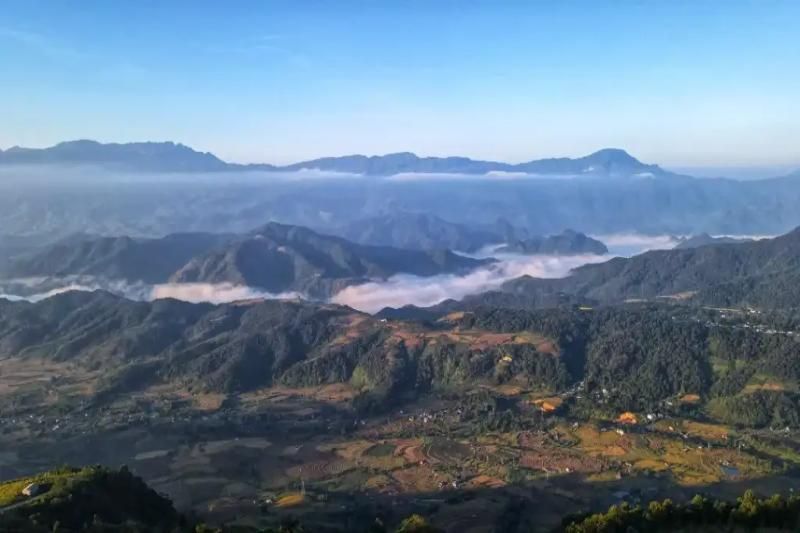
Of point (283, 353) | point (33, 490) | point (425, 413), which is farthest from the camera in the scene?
point (283, 353)

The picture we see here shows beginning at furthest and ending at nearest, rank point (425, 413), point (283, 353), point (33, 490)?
point (283, 353) → point (425, 413) → point (33, 490)

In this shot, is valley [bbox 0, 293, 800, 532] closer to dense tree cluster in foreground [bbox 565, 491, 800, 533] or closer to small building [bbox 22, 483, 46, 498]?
small building [bbox 22, 483, 46, 498]

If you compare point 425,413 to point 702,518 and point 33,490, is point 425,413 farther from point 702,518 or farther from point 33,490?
point 702,518

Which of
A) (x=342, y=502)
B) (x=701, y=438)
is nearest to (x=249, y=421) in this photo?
(x=342, y=502)

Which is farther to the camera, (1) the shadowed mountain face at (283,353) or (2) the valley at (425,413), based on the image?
(1) the shadowed mountain face at (283,353)

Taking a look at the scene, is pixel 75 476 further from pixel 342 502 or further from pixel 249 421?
pixel 249 421

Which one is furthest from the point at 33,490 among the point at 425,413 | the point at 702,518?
the point at 425,413

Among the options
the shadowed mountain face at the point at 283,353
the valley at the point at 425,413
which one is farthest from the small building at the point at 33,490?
the shadowed mountain face at the point at 283,353

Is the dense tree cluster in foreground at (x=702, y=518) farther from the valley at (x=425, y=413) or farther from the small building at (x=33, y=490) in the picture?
the small building at (x=33, y=490)

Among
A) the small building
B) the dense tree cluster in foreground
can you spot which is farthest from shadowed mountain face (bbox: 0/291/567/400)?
the dense tree cluster in foreground

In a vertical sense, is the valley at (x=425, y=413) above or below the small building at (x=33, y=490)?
below

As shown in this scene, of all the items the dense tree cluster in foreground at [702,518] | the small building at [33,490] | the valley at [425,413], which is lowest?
the valley at [425,413]
